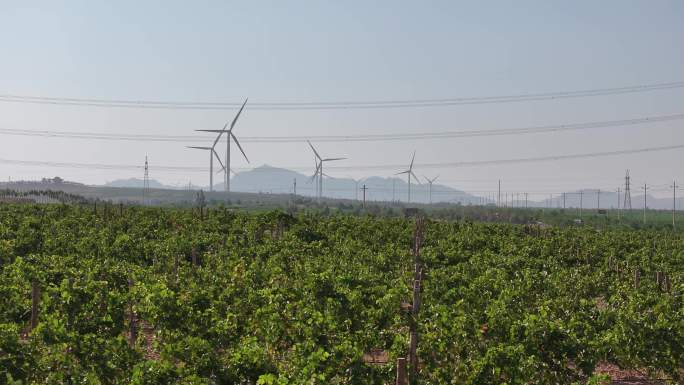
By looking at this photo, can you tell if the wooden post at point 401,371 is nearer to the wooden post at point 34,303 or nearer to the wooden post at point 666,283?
the wooden post at point 34,303

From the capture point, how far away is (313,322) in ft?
58.6

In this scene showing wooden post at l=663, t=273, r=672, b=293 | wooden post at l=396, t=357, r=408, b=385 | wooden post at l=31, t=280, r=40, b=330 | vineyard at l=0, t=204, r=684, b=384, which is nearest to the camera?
wooden post at l=396, t=357, r=408, b=385

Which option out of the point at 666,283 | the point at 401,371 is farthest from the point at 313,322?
the point at 666,283

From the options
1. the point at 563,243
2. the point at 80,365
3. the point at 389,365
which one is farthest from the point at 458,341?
the point at 563,243

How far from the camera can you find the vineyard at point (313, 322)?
537 inches

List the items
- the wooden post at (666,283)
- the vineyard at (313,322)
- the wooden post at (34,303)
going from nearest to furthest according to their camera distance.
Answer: the vineyard at (313,322) → the wooden post at (34,303) → the wooden post at (666,283)

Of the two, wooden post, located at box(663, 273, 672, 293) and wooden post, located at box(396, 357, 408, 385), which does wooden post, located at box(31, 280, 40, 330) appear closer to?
wooden post, located at box(396, 357, 408, 385)

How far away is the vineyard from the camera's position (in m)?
13.6

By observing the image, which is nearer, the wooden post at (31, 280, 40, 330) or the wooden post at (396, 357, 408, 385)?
the wooden post at (396, 357, 408, 385)

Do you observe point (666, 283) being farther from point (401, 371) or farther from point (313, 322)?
point (401, 371)

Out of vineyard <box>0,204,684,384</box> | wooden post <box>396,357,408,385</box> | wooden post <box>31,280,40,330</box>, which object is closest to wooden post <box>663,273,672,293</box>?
vineyard <box>0,204,684,384</box>

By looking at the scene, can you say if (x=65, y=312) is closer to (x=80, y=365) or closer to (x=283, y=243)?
(x=80, y=365)

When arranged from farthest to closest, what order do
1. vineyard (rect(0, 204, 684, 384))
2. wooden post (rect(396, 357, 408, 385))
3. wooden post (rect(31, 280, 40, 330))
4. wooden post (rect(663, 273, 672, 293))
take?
wooden post (rect(663, 273, 672, 293)), wooden post (rect(31, 280, 40, 330)), vineyard (rect(0, 204, 684, 384)), wooden post (rect(396, 357, 408, 385))

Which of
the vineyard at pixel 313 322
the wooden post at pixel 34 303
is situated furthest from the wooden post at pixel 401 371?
the wooden post at pixel 34 303
